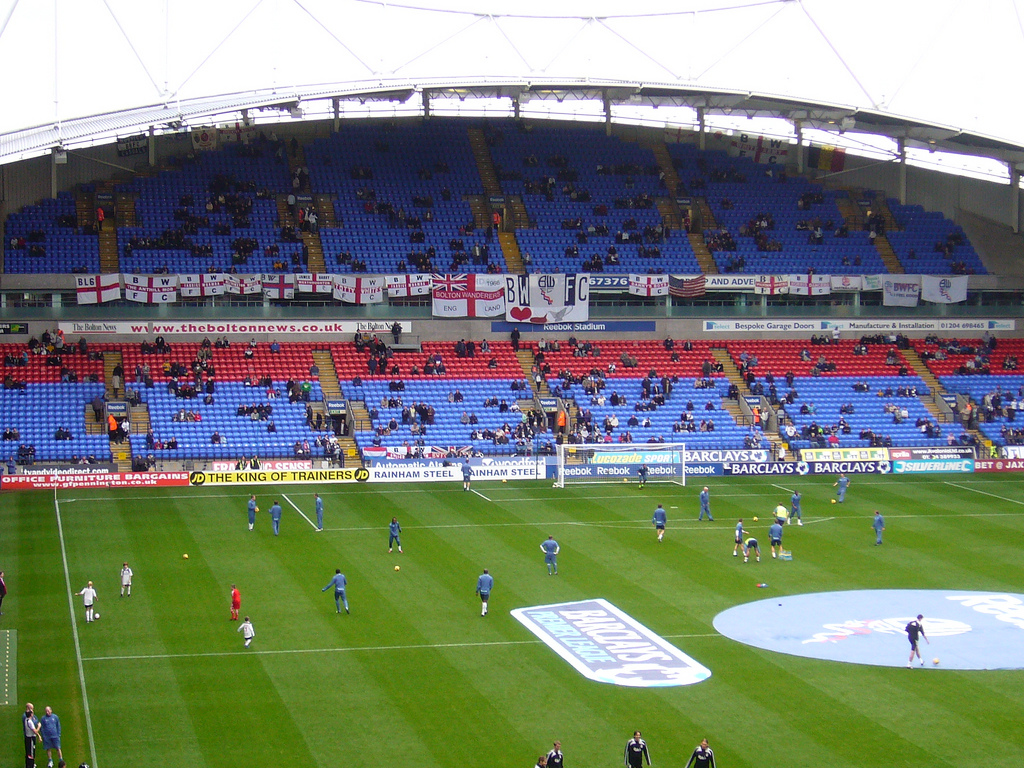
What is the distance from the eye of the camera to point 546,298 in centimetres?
6016

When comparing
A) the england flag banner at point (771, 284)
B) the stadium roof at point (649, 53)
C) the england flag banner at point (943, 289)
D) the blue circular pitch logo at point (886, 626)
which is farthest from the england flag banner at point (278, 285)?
the blue circular pitch logo at point (886, 626)

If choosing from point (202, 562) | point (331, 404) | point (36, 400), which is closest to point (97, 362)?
point (36, 400)

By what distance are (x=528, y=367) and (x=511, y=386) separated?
8.66ft

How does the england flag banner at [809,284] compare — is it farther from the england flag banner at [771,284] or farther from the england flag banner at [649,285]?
the england flag banner at [649,285]

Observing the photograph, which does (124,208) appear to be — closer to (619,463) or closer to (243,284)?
(243,284)

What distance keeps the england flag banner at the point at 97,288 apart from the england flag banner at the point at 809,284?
33167 mm

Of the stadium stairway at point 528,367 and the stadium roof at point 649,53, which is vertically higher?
the stadium roof at point 649,53

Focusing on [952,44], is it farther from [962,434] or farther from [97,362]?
[97,362]

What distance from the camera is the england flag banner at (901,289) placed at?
6384 cm

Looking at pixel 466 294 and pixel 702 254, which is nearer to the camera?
pixel 466 294

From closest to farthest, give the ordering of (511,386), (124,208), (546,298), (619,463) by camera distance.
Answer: (619,463) < (511,386) < (546,298) < (124,208)

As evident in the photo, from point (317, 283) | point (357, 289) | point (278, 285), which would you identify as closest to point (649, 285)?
point (357, 289)

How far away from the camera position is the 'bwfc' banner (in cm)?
2411

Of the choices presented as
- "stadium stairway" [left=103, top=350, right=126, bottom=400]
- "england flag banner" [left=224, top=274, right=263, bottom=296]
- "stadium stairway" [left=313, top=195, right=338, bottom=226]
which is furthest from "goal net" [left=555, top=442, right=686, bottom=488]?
"stadium stairway" [left=313, top=195, right=338, bottom=226]
